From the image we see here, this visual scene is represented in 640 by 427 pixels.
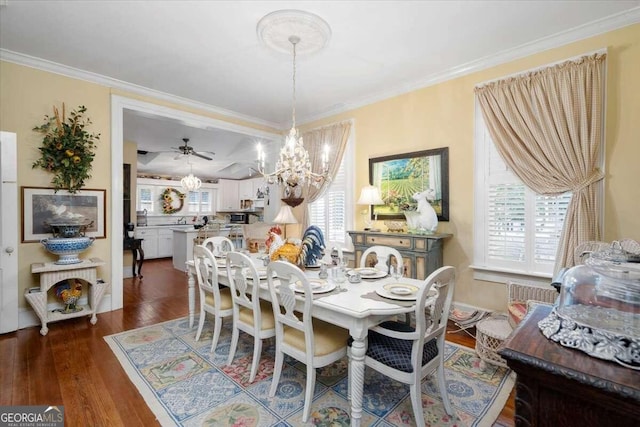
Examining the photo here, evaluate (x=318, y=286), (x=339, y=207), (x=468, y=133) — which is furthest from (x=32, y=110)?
(x=468, y=133)

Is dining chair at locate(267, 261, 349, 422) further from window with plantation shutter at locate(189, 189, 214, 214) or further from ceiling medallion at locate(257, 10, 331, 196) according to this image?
window with plantation shutter at locate(189, 189, 214, 214)

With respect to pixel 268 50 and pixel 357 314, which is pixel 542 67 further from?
pixel 357 314

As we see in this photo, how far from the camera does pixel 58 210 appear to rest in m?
3.41

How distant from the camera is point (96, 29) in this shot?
2.67m

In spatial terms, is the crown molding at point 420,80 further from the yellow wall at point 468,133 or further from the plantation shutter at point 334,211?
the plantation shutter at point 334,211

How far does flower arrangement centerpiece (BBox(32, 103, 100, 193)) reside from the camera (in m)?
3.27

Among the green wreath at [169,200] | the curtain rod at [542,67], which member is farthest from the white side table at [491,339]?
the green wreath at [169,200]

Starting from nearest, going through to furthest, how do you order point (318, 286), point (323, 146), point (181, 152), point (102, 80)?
point (318, 286), point (102, 80), point (323, 146), point (181, 152)

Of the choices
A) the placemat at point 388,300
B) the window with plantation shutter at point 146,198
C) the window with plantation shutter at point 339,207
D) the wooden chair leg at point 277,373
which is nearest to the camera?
the placemat at point 388,300

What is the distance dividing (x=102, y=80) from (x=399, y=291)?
429 cm

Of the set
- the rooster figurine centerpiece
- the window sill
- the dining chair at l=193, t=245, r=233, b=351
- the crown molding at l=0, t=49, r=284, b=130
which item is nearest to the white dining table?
the rooster figurine centerpiece

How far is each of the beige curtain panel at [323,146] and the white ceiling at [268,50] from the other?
1.97 ft

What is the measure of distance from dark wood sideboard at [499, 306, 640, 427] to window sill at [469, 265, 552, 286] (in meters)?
2.61

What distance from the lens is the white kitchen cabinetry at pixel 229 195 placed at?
983 cm
